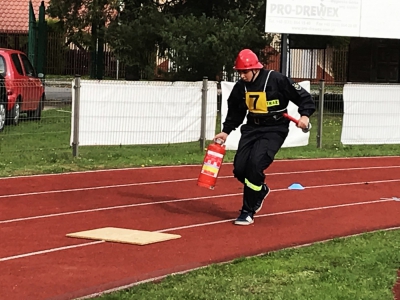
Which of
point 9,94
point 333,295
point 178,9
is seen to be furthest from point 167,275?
point 178,9

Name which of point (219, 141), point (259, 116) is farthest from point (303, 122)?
point (219, 141)

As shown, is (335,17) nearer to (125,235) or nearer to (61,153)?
(61,153)

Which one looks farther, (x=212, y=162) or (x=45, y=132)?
(x=45, y=132)

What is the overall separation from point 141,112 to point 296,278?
9887 millimetres

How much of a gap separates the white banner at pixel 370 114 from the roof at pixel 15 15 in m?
32.6

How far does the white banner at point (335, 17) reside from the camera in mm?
26234

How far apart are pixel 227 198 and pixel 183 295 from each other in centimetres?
554

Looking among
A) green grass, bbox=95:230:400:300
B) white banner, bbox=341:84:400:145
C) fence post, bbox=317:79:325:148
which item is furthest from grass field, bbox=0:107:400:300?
white banner, bbox=341:84:400:145

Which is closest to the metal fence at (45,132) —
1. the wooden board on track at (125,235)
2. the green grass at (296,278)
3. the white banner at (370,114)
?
the white banner at (370,114)

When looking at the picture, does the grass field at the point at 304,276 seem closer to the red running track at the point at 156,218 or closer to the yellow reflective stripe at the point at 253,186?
the red running track at the point at 156,218

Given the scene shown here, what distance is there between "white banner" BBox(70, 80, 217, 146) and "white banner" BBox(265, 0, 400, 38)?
8.96 meters

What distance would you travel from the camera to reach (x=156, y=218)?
10.3 metres

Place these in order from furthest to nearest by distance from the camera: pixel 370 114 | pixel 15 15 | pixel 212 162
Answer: pixel 15 15, pixel 370 114, pixel 212 162

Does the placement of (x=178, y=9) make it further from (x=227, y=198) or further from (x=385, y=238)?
(x=385, y=238)
